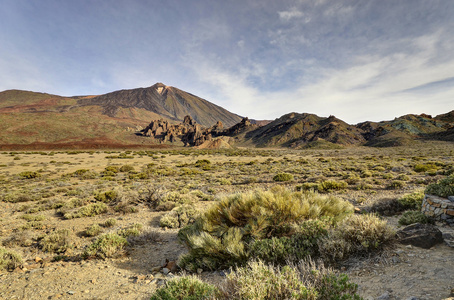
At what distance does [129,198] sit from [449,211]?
38.1ft

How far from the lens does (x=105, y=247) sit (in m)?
5.12

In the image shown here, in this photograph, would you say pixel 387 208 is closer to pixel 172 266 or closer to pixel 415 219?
pixel 415 219

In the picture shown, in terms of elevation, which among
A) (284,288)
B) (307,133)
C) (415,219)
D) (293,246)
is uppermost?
(307,133)

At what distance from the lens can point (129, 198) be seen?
32.7ft

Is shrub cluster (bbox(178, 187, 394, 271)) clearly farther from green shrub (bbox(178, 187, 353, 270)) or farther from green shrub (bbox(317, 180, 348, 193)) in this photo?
green shrub (bbox(317, 180, 348, 193))

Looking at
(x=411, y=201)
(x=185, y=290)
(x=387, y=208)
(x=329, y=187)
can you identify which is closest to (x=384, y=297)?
(x=185, y=290)

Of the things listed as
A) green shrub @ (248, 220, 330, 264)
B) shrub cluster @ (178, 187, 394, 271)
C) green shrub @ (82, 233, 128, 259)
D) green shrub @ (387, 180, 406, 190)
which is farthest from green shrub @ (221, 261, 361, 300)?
green shrub @ (387, 180, 406, 190)

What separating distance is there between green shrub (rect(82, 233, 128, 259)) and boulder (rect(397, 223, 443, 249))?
652 centimetres

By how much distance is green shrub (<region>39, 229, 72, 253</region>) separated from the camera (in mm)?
5611

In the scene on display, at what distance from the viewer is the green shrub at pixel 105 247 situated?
5068 mm

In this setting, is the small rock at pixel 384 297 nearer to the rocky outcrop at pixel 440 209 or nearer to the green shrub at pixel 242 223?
the green shrub at pixel 242 223

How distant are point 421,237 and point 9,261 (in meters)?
8.90

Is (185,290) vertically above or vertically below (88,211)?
above

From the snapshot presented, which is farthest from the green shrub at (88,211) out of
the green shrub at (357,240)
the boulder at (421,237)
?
the boulder at (421,237)
